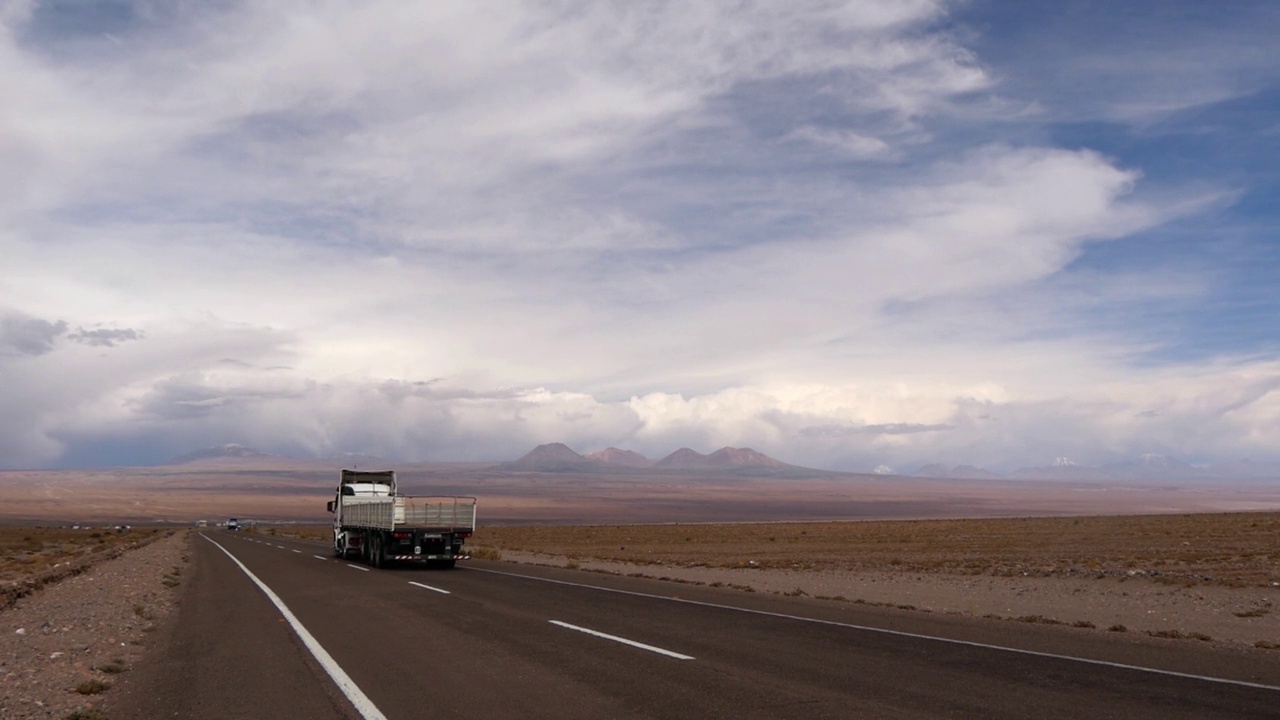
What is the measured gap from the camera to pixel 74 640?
14430 millimetres

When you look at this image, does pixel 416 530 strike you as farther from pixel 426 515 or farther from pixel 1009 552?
pixel 1009 552

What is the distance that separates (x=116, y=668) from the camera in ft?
38.9

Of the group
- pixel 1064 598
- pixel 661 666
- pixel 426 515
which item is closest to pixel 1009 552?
pixel 1064 598

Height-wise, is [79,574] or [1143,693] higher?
[1143,693]

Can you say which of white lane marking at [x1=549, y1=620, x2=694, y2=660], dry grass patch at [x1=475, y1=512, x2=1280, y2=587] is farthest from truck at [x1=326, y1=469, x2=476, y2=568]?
white lane marking at [x1=549, y1=620, x2=694, y2=660]

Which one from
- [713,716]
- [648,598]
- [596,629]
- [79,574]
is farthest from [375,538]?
[713,716]

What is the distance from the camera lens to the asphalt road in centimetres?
903

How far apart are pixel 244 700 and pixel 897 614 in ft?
39.4

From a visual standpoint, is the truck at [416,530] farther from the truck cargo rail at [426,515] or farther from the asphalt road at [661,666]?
the asphalt road at [661,666]

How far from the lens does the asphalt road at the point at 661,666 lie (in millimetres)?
9031

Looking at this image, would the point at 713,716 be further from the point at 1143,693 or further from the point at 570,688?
the point at 1143,693

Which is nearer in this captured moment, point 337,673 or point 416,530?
point 337,673

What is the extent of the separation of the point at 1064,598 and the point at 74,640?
19996 millimetres

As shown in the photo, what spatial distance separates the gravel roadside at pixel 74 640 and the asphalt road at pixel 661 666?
555 millimetres
